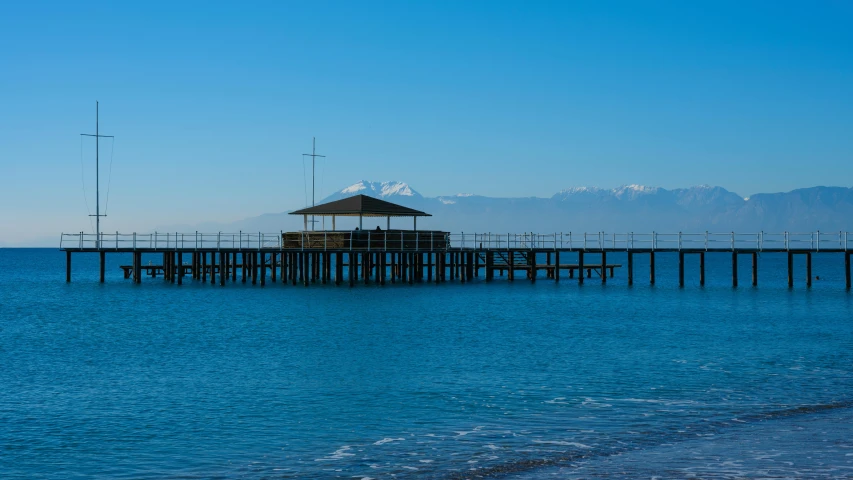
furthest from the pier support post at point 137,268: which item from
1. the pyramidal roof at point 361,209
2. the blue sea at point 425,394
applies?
the blue sea at point 425,394

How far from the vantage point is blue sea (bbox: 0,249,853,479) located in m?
12.9

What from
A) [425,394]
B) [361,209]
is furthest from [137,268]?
[425,394]

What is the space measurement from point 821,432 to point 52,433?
486 inches

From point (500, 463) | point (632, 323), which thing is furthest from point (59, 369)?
point (632, 323)

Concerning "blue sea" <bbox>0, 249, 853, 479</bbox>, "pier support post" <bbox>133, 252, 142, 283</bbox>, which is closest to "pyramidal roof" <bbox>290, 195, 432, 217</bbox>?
"pier support post" <bbox>133, 252, 142, 283</bbox>

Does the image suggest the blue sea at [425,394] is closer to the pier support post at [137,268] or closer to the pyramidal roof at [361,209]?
the pyramidal roof at [361,209]

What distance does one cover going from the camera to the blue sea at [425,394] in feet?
42.3

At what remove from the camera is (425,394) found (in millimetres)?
18203

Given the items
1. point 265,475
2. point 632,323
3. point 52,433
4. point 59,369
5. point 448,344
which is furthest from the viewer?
point 632,323

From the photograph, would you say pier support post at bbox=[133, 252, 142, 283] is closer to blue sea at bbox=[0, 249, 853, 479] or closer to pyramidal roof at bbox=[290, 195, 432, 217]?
pyramidal roof at bbox=[290, 195, 432, 217]

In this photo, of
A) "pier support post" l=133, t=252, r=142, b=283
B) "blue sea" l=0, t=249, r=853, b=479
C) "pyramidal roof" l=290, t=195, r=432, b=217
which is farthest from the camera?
"pier support post" l=133, t=252, r=142, b=283

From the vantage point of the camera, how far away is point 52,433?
14773 mm

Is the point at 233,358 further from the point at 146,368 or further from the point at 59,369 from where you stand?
the point at 59,369

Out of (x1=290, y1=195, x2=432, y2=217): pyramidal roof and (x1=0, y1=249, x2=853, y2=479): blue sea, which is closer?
(x1=0, y1=249, x2=853, y2=479): blue sea
